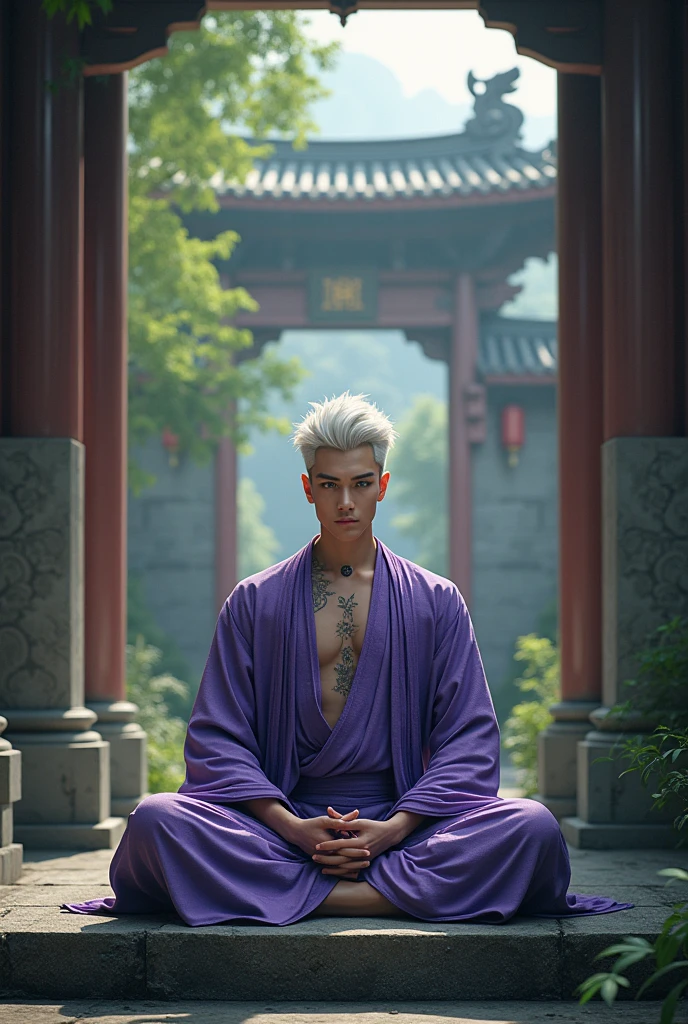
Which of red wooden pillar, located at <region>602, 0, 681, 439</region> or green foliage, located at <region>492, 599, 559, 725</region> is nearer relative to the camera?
red wooden pillar, located at <region>602, 0, 681, 439</region>

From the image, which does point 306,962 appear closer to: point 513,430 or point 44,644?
point 44,644

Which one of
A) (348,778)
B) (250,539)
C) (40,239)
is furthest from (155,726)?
(250,539)

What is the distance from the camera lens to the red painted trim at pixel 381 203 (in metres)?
15.6

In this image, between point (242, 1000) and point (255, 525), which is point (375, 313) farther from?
point (255, 525)

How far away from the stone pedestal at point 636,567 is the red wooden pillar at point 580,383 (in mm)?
701

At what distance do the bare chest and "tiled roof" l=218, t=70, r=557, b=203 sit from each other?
11.9 metres

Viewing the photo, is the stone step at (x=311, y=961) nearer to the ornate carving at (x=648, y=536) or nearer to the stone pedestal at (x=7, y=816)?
the stone pedestal at (x=7, y=816)

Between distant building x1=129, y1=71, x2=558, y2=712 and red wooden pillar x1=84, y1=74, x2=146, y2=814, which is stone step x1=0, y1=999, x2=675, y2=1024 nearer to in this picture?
red wooden pillar x1=84, y1=74, x2=146, y2=814

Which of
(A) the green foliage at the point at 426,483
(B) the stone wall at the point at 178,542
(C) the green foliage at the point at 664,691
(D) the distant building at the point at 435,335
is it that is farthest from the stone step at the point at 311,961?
(A) the green foliage at the point at 426,483

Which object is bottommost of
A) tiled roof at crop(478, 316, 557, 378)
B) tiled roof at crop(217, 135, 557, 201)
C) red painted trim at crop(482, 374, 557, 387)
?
red painted trim at crop(482, 374, 557, 387)

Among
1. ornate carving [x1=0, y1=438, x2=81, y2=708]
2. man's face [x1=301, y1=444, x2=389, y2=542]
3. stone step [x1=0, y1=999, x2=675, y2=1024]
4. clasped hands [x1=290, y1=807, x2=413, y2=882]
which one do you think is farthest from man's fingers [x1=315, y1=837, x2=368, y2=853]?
ornate carving [x1=0, y1=438, x2=81, y2=708]

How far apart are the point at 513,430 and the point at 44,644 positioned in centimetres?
1132

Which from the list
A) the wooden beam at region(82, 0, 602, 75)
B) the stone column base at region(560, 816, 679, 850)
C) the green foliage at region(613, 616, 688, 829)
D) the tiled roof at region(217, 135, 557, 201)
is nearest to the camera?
the green foliage at region(613, 616, 688, 829)

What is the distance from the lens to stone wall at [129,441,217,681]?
1593 centimetres
